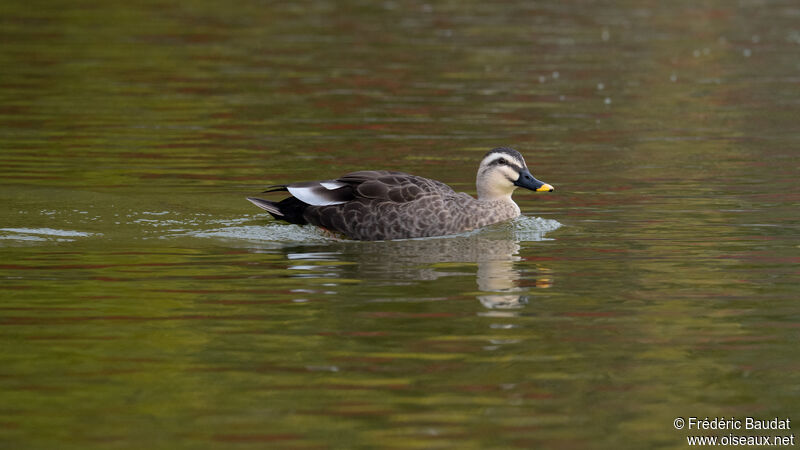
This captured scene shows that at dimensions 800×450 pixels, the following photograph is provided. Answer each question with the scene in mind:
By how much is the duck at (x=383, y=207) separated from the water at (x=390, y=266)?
9.0 inches

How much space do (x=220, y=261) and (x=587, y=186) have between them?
630 centimetres

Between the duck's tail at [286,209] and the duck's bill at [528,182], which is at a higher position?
the duck's bill at [528,182]

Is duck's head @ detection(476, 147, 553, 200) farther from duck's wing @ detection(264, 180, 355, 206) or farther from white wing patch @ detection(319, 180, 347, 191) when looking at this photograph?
white wing patch @ detection(319, 180, 347, 191)

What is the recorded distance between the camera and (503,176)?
15.4 m

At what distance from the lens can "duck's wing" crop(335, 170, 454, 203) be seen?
14.7 metres

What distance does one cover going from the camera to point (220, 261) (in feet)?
44.2

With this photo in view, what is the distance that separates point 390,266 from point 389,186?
1671 mm

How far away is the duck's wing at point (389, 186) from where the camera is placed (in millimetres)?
14703

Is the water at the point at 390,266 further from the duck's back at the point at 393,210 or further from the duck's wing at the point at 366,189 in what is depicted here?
the duck's wing at the point at 366,189

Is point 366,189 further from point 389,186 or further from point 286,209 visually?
point 286,209

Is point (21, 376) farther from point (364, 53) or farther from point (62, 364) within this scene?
point (364, 53)

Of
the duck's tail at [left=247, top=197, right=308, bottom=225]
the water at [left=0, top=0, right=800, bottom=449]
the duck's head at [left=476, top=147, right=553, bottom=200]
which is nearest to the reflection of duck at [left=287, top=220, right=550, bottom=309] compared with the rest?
the water at [left=0, top=0, right=800, bottom=449]

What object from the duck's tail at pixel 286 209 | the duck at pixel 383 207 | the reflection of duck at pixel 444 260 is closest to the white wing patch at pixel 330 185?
the duck at pixel 383 207

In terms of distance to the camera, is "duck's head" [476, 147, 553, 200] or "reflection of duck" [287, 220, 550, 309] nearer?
"reflection of duck" [287, 220, 550, 309]
